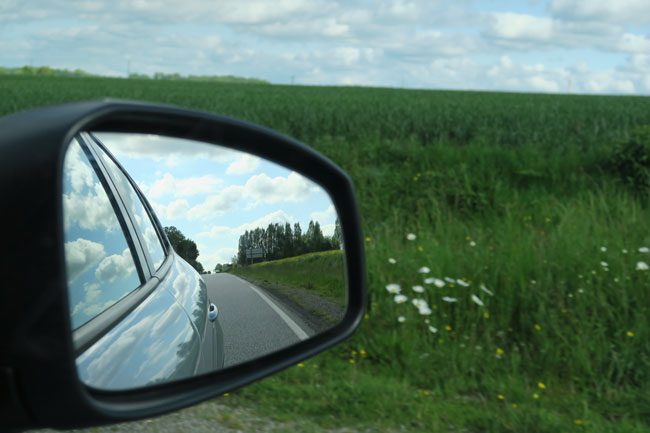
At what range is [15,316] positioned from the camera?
3.66ft

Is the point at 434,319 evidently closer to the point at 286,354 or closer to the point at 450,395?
the point at 450,395

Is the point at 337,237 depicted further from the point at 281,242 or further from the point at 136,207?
the point at 136,207

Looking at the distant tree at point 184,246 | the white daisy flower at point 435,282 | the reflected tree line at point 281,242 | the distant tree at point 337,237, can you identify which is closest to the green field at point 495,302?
the white daisy flower at point 435,282

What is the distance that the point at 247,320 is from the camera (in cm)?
172

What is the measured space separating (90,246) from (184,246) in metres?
0.19

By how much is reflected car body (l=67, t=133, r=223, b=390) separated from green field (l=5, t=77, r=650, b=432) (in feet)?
8.06

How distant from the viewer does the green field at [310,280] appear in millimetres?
1833

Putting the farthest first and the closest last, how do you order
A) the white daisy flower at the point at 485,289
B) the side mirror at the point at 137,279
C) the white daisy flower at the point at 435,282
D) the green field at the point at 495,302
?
the white daisy flower at the point at 435,282 → the white daisy flower at the point at 485,289 → the green field at the point at 495,302 → the side mirror at the point at 137,279

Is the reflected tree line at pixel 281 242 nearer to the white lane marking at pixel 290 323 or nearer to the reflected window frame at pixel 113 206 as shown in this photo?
the white lane marking at pixel 290 323

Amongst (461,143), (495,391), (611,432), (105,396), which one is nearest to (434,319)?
(495,391)

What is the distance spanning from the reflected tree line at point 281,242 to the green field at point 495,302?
2424mm

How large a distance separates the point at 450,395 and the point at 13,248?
161 inches

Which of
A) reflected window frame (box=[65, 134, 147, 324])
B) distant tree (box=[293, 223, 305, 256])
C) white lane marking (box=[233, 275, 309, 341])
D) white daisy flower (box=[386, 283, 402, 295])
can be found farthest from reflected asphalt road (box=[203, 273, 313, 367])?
white daisy flower (box=[386, 283, 402, 295])

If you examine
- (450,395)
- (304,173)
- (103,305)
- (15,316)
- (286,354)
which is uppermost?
(304,173)
